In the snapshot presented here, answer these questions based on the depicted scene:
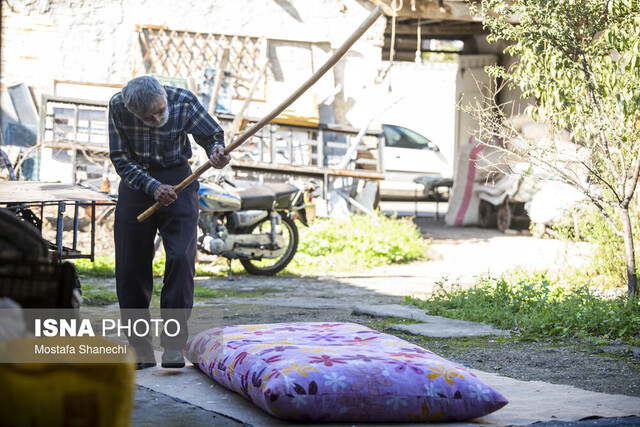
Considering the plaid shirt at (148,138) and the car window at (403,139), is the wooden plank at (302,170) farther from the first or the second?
the plaid shirt at (148,138)

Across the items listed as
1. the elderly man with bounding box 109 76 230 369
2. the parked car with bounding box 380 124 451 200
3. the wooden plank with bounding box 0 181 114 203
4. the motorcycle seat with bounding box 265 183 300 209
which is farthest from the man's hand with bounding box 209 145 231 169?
the parked car with bounding box 380 124 451 200

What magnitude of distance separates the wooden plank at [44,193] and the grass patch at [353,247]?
4.57 meters

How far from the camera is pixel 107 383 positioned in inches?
64.5

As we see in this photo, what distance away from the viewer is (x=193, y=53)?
1175 cm

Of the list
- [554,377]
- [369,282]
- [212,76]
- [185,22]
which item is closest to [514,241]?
[369,282]

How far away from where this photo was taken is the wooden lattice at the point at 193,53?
1157 cm

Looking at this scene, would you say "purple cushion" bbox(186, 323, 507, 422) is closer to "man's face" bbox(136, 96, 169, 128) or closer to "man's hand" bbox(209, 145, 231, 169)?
"man's hand" bbox(209, 145, 231, 169)

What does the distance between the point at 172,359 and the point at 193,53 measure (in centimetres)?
853

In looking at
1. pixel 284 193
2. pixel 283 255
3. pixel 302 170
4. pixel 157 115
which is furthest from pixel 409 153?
pixel 157 115

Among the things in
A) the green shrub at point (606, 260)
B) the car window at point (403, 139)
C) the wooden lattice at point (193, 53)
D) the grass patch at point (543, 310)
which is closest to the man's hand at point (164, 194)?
the grass patch at point (543, 310)

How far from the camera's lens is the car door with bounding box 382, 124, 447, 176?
54.4 ft

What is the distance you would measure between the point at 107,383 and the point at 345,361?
1.57 meters

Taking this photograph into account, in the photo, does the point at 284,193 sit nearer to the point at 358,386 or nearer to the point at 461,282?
the point at 461,282

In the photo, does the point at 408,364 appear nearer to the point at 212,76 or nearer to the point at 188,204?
the point at 188,204
